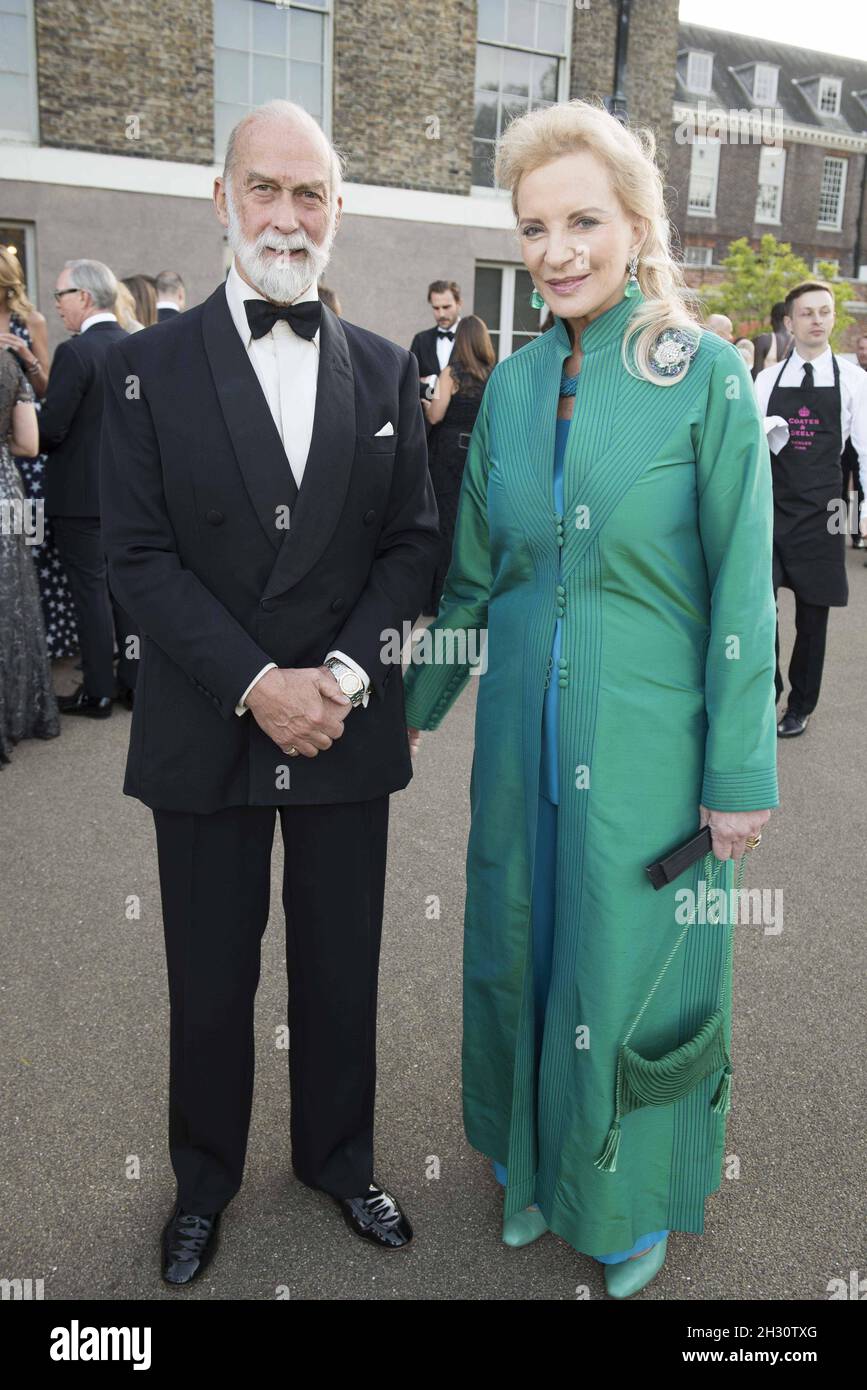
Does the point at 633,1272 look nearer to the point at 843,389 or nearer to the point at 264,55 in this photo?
the point at 843,389

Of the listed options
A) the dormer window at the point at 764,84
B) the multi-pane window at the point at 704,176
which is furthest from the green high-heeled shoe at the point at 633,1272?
the dormer window at the point at 764,84

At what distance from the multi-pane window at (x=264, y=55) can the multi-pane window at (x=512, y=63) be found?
2021 millimetres

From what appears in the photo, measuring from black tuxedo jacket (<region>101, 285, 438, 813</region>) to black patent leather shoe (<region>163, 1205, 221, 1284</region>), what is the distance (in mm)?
968

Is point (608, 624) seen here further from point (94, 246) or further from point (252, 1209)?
point (94, 246)

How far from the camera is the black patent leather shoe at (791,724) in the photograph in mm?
6578

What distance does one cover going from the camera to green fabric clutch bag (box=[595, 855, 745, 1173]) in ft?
7.73

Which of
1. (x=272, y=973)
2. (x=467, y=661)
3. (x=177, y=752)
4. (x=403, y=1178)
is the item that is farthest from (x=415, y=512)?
(x=272, y=973)

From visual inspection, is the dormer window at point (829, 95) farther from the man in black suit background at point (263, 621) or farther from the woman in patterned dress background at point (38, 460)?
the man in black suit background at point (263, 621)

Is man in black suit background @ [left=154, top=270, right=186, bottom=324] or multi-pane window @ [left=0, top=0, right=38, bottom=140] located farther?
multi-pane window @ [left=0, top=0, right=38, bottom=140]

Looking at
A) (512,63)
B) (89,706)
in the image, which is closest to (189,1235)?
(89,706)

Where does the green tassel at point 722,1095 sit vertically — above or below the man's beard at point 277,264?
below

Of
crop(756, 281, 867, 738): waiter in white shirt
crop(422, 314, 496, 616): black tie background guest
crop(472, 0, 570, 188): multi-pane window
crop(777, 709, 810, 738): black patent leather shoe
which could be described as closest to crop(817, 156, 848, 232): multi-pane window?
crop(472, 0, 570, 188): multi-pane window

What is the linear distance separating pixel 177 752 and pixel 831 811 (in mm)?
3959

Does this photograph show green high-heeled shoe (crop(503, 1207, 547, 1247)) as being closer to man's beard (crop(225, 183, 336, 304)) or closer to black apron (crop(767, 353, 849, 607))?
man's beard (crop(225, 183, 336, 304))
